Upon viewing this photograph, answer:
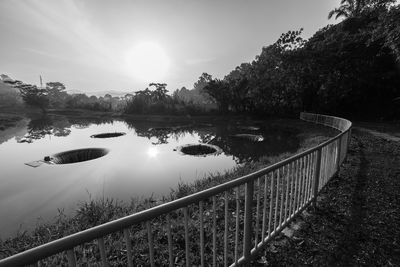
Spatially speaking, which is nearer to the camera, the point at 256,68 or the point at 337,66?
the point at 337,66

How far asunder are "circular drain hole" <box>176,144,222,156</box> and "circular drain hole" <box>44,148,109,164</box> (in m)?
6.20

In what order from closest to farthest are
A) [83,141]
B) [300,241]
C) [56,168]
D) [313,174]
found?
[300,241], [313,174], [56,168], [83,141]

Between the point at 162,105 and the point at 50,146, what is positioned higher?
the point at 162,105

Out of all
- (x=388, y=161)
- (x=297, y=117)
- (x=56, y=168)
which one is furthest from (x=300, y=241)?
(x=297, y=117)

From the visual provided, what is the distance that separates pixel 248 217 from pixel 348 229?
8.32 feet

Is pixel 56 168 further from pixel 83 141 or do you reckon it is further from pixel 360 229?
pixel 360 229

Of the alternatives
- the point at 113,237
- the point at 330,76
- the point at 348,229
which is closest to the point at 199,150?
the point at 113,237

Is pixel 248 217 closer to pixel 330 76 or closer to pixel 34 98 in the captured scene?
pixel 330 76

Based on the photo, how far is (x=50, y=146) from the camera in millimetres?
19141

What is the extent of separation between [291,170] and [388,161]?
7.04 m

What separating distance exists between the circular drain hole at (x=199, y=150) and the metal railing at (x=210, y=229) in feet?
31.6

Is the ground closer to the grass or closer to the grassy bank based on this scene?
the grassy bank

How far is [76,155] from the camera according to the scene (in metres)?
16.1

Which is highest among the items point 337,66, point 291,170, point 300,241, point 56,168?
point 337,66
